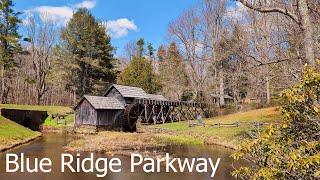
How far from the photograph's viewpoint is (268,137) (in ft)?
22.1

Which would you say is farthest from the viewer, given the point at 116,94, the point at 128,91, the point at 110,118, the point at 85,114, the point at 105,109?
the point at 128,91

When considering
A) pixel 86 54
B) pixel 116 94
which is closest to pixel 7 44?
pixel 86 54

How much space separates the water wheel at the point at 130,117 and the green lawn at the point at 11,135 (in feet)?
34.7

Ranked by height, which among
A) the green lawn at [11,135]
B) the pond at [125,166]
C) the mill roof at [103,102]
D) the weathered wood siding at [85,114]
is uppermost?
the mill roof at [103,102]

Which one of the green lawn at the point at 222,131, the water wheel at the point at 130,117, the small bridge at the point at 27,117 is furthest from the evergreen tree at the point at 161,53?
the green lawn at the point at 222,131

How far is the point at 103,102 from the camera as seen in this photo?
43.5 meters

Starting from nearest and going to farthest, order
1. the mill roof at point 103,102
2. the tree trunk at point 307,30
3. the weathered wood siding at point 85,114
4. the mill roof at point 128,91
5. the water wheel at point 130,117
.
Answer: the tree trunk at point 307,30 → the mill roof at point 103,102 → the weathered wood siding at point 85,114 → the water wheel at point 130,117 → the mill roof at point 128,91

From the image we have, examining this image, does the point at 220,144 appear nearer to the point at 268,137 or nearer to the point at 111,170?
the point at 111,170

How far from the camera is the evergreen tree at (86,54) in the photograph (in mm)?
62156

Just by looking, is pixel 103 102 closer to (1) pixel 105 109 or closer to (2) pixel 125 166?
(1) pixel 105 109

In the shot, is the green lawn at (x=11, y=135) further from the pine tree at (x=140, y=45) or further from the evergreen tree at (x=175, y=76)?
the pine tree at (x=140, y=45)

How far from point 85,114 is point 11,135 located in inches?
516

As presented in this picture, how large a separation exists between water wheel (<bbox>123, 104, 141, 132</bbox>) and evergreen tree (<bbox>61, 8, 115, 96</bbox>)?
1909cm

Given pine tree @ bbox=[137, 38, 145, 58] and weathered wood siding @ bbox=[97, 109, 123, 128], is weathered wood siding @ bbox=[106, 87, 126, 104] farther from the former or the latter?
pine tree @ bbox=[137, 38, 145, 58]
